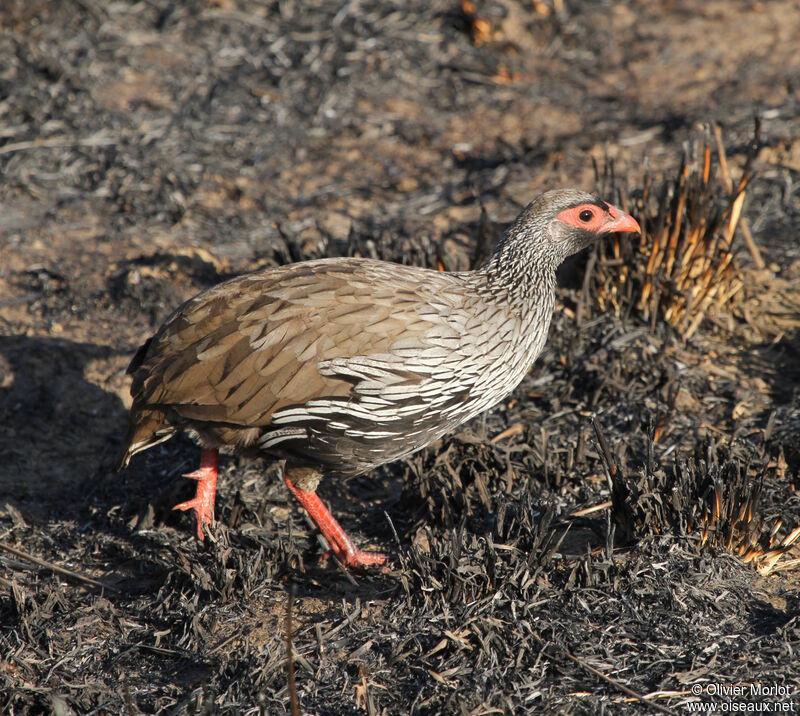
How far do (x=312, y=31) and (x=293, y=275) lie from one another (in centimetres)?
534

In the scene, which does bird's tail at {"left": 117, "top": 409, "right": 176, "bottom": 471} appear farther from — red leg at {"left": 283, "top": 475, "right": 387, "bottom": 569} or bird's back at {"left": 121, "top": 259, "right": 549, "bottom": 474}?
red leg at {"left": 283, "top": 475, "right": 387, "bottom": 569}

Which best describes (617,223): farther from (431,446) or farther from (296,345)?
(296,345)

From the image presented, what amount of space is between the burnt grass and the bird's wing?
741mm

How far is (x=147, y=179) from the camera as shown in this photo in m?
7.94

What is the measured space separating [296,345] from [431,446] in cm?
118

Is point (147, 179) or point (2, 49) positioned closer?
point (147, 179)

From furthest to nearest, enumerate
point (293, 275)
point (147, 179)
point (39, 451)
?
1. point (147, 179)
2. point (39, 451)
3. point (293, 275)

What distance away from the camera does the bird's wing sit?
15.2 feet

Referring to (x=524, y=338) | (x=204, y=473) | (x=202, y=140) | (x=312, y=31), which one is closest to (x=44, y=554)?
(x=204, y=473)

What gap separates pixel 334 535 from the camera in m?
4.89

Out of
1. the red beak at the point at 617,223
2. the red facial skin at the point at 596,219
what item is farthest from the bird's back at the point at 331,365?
the red beak at the point at 617,223

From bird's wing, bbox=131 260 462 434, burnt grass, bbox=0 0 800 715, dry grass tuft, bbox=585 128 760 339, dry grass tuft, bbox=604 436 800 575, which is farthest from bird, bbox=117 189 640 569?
dry grass tuft, bbox=585 128 760 339

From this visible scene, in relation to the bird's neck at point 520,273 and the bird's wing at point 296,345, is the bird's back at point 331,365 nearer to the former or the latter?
the bird's wing at point 296,345

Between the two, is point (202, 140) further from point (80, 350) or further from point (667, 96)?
point (667, 96)
